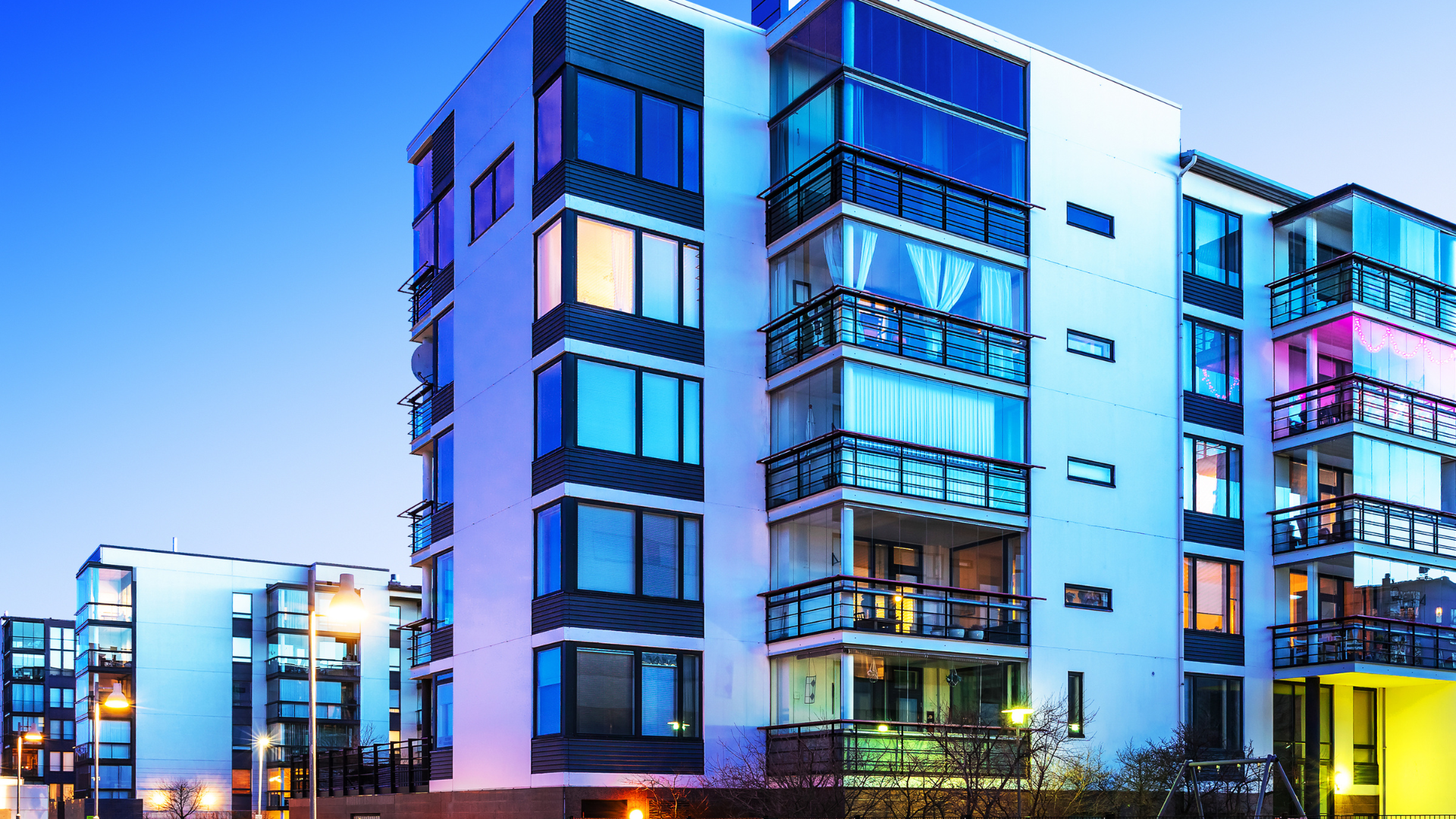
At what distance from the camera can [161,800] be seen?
83.2 metres

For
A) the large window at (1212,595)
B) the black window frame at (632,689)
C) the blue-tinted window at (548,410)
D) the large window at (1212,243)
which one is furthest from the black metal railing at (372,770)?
the large window at (1212,243)

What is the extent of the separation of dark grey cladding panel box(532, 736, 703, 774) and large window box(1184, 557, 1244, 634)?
1396cm

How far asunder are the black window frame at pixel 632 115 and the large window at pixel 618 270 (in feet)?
4.18

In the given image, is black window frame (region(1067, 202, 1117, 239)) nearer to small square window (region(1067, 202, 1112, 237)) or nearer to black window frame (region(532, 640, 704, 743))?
small square window (region(1067, 202, 1112, 237))

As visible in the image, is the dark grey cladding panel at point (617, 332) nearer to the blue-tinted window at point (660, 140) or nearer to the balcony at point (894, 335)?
the balcony at point (894, 335)

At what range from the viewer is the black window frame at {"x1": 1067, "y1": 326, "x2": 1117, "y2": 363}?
118 feet

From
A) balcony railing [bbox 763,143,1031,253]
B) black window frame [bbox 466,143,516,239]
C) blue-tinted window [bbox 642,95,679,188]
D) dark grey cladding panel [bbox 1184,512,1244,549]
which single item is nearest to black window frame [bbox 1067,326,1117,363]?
balcony railing [bbox 763,143,1031,253]

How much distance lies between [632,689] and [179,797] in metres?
62.3

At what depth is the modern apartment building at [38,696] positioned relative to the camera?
378ft

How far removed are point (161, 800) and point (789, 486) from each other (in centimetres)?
6428

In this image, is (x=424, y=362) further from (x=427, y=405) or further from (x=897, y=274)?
(x=897, y=274)

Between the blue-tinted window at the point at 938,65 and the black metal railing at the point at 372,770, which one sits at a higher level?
the blue-tinted window at the point at 938,65

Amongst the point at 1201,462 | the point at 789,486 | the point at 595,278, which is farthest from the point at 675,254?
the point at 1201,462

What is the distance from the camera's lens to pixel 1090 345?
36.4 meters
